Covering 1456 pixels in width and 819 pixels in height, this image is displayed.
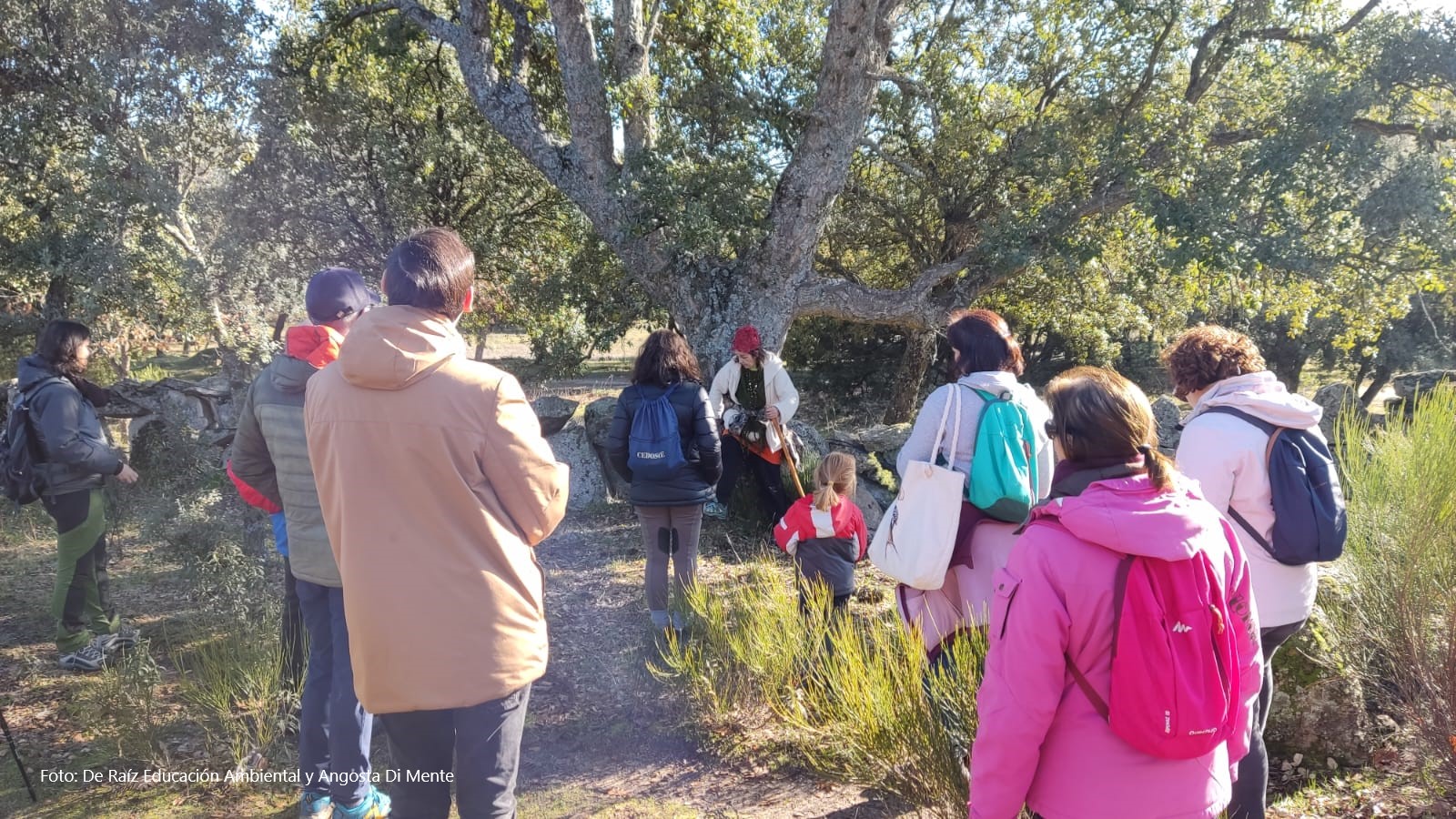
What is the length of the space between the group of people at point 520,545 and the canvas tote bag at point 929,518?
0.05 metres

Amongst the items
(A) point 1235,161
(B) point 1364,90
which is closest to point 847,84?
(A) point 1235,161

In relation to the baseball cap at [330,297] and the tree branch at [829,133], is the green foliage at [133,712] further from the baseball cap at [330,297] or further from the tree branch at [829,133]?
the tree branch at [829,133]

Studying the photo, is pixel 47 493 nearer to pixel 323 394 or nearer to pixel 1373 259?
pixel 323 394

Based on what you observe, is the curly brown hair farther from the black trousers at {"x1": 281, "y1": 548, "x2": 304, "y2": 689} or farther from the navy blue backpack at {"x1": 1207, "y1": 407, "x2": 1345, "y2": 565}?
the black trousers at {"x1": 281, "y1": 548, "x2": 304, "y2": 689}

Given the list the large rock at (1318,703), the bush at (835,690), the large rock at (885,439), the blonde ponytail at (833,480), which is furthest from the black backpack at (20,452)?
the large rock at (1318,703)

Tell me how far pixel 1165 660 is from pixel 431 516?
5.34ft

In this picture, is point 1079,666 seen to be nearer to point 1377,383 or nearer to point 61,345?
point 61,345

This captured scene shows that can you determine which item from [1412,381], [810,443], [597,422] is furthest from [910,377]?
[1412,381]

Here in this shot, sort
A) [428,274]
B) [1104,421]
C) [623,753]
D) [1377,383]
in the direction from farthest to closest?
[1377,383] → [623,753] → [428,274] → [1104,421]

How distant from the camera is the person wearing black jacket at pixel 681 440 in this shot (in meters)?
3.77

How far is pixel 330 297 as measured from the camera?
8.23ft

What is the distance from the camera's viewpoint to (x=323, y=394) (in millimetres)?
1836

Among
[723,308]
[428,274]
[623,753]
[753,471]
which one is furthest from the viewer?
[723,308]

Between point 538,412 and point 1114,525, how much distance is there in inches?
260
